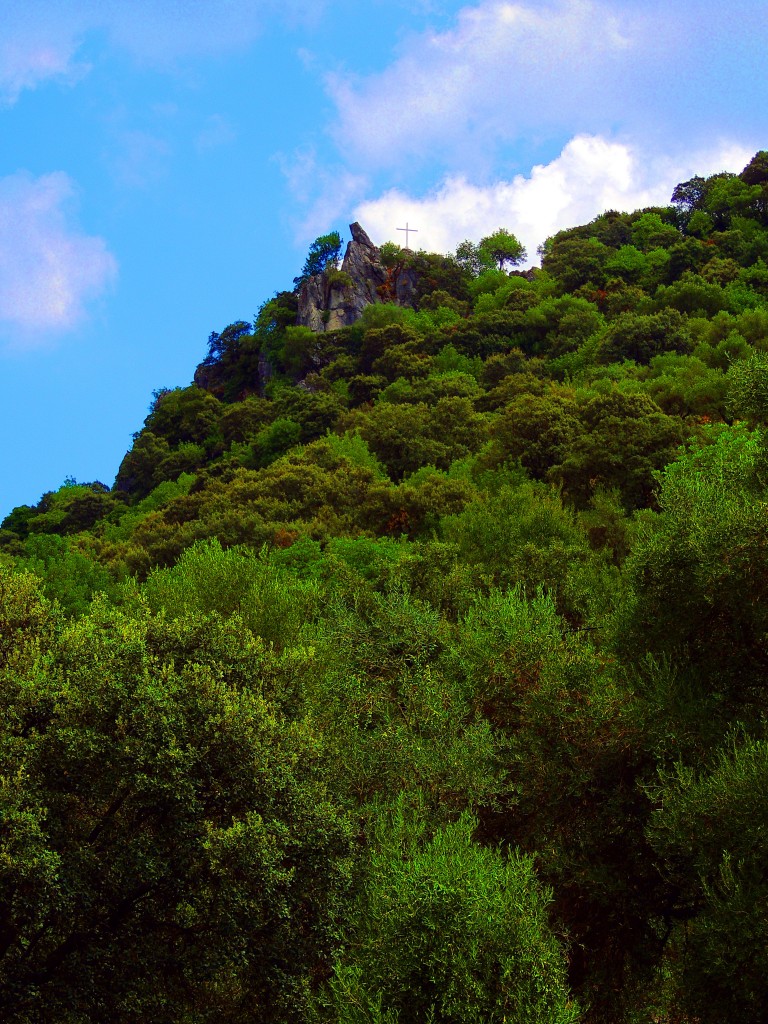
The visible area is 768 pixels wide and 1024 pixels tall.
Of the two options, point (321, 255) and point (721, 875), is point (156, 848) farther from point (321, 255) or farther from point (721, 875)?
point (321, 255)

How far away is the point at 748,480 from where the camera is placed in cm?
2047

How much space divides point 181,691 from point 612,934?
361 inches

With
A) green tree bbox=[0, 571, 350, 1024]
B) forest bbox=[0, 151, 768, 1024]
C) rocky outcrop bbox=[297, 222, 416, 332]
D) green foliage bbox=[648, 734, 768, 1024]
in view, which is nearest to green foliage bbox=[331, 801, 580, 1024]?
forest bbox=[0, 151, 768, 1024]

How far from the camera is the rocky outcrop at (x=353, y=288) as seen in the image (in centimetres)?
11894

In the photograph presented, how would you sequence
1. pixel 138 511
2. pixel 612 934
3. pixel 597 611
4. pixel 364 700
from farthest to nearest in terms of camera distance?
pixel 138 511, pixel 597 611, pixel 364 700, pixel 612 934

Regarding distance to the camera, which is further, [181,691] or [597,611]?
[597,611]

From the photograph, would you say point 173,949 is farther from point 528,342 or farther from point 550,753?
point 528,342

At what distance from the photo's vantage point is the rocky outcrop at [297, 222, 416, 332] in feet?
390

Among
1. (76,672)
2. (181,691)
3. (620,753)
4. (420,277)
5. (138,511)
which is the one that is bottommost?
(620,753)

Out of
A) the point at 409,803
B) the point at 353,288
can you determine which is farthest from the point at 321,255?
the point at 409,803

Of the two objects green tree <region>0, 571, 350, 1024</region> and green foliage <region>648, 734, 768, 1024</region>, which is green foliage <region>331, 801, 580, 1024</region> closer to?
green tree <region>0, 571, 350, 1024</region>

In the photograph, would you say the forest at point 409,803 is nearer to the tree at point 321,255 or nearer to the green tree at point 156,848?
the green tree at point 156,848

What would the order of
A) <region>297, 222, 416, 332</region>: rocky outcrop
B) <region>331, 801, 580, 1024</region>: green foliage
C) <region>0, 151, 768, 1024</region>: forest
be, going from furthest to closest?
<region>297, 222, 416, 332</region>: rocky outcrop < <region>0, 151, 768, 1024</region>: forest < <region>331, 801, 580, 1024</region>: green foliage

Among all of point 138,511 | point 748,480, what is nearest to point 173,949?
point 748,480
